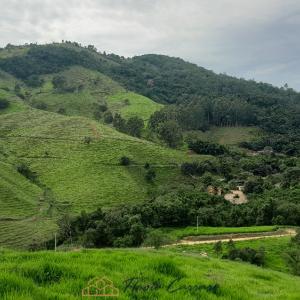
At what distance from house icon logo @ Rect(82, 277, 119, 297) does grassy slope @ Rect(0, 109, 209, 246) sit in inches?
2213

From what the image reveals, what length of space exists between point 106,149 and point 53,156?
531 inches

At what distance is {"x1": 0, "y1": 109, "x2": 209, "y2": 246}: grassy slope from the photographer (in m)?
80.9

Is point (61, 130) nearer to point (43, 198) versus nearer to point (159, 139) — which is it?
point (159, 139)

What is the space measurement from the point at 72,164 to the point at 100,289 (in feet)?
310

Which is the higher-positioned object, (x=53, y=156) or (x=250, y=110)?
(x=250, y=110)

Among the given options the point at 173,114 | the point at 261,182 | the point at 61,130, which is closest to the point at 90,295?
the point at 261,182

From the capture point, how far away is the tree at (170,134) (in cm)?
13062

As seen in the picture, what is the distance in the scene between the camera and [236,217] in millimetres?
76000

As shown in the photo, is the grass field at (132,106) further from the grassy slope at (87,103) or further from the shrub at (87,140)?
the shrub at (87,140)

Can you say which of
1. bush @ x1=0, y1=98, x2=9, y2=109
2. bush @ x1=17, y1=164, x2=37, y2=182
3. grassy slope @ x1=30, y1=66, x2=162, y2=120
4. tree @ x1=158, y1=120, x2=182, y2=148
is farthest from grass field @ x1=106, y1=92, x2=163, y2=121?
bush @ x1=17, y1=164, x2=37, y2=182

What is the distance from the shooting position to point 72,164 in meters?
102

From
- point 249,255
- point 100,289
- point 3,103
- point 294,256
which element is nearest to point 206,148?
point 3,103

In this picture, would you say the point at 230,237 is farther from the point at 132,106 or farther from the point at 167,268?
the point at 132,106

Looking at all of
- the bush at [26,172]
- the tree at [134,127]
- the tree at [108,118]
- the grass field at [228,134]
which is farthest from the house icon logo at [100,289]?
the tree at [108,118]
